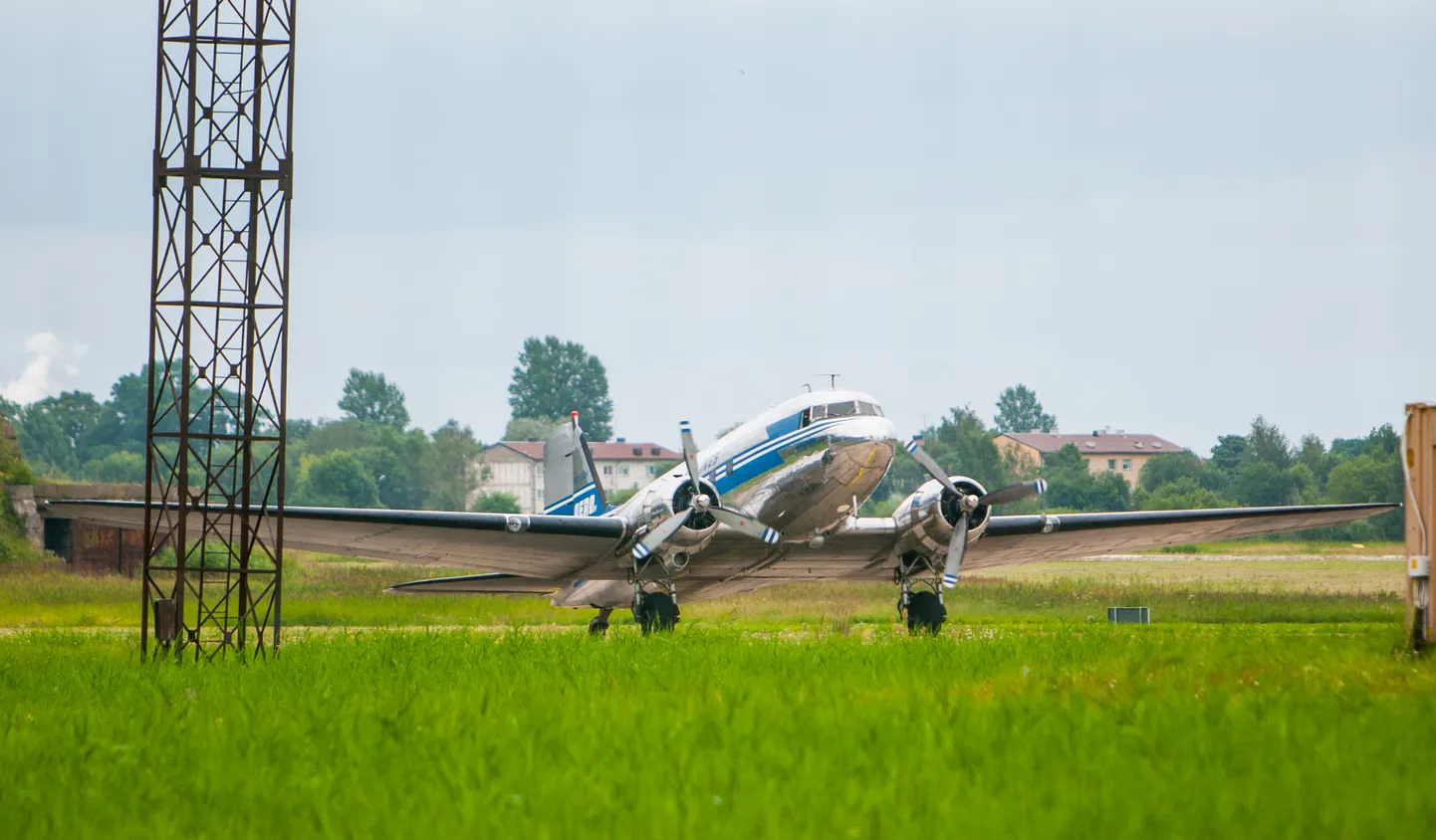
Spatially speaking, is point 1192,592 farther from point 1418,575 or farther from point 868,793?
point 868,793

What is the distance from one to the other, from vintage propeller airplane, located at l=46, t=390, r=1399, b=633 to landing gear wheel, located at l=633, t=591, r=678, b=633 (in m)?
0.03

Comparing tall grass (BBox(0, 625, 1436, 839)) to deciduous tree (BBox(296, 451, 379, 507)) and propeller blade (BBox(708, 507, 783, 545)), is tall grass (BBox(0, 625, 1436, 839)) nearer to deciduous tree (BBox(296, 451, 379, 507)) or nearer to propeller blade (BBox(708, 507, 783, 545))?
propeller blade (BBox(708, 507, 783, 545))

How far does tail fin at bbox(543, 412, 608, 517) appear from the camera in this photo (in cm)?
2978

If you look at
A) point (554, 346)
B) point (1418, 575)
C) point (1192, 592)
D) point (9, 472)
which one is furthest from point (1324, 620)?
point (554, 346)

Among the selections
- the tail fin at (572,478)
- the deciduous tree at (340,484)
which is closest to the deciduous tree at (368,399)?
the deciduous tree at (340,484)

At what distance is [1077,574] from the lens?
5628cm

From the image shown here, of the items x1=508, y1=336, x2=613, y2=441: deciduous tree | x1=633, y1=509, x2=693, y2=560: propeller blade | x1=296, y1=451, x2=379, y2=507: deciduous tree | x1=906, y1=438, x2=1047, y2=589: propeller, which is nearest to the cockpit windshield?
x1=906, y1=438, x2=1047, y2=589: propeller

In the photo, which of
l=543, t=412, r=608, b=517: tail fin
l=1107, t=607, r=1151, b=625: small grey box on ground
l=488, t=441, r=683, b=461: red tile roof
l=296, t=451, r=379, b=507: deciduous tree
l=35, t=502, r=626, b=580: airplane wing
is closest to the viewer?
l=35, t=502, r=626, b=580: airplane wing

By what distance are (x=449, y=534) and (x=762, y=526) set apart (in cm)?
552

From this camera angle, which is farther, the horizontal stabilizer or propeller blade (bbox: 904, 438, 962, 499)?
the horizontal stabilizer

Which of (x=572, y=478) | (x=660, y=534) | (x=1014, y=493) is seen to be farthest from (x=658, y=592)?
(x=1014, y=493)

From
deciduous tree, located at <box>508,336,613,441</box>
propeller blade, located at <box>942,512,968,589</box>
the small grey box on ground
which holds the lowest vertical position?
the small grey box on ground

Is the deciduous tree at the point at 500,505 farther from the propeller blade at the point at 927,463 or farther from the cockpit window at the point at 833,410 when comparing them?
the cockpit window at the point at 833,410

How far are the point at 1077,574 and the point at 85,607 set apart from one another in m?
36.0
